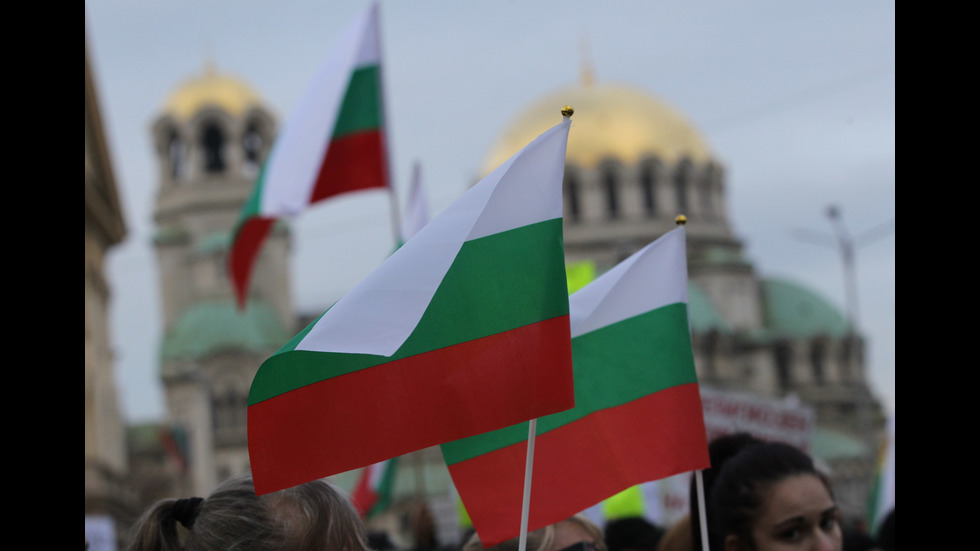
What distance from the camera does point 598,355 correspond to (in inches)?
160

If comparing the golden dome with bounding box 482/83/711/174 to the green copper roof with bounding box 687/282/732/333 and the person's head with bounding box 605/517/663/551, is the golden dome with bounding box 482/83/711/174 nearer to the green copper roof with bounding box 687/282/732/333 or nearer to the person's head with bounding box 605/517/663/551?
the green copper roof with bounding box 687/282/732/333

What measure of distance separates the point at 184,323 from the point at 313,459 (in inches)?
2057

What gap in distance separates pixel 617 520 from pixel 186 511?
314cm

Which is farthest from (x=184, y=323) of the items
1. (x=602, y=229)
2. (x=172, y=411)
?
(x=602, y=229)

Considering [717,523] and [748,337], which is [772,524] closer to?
[717,523]

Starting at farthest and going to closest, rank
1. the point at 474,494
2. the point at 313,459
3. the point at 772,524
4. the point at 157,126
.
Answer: the point at 157,126 → the point at 772,524 → the point at 474,494 → the point at 313,459

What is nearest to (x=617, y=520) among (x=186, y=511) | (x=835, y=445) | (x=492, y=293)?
(x=492, y=293)

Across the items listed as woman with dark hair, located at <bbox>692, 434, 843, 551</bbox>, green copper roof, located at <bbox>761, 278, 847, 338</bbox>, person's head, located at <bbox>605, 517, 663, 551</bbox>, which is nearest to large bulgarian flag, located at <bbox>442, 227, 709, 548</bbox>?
woman with dark hair, located at <bbox>692, 434, 843, 551</bbox>

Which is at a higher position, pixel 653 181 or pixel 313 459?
pixel 653 181

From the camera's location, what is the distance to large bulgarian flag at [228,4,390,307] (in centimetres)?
915

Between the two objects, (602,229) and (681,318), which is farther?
(602,229)

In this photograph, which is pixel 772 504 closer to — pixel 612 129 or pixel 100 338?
pixel 100 338

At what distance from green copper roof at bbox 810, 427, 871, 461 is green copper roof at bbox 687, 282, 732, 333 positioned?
17.0 feet
